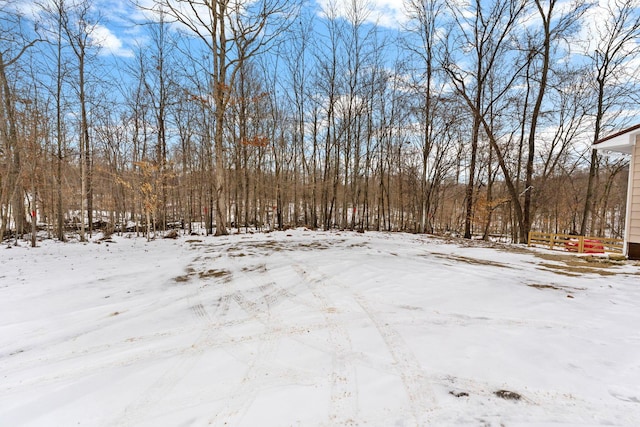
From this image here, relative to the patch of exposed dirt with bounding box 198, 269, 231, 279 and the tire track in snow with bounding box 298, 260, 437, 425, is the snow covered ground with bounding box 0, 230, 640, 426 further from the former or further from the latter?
the patch of exposed dirt with bounding box 198, 269, 231, 279

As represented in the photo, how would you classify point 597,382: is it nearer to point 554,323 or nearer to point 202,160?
point 554,323

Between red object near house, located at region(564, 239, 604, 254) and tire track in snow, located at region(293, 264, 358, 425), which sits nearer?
tire track in snow, located at region(293, 264, 358, 425)

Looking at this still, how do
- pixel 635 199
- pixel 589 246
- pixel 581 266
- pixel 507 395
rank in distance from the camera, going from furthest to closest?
pixel 589 246, pixel 635 199, pixel 581 266, pixel 507 395

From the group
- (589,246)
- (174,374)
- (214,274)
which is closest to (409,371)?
(174,374)

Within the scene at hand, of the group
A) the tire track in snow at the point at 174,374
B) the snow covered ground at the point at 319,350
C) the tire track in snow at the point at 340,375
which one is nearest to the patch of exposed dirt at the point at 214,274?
the snow covered ground at the point at 319,350

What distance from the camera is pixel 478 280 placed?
492 centimetres

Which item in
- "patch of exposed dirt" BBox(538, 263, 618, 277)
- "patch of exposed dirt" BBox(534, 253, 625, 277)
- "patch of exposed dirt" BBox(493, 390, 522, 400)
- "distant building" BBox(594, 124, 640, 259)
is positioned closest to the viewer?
"patch of exposed dirt" BBox(493, 390, 522, 400)

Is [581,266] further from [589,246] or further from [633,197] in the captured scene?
[589,246]

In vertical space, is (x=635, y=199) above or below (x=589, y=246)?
above

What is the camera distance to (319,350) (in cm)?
268

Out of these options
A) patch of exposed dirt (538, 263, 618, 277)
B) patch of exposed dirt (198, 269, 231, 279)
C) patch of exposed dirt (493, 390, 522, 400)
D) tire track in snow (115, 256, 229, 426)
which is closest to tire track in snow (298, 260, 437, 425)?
patch of exposed dirt (493, 390, 522, 400)

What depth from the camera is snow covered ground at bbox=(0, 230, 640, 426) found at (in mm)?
1894

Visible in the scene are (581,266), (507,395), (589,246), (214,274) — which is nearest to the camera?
(507,395)

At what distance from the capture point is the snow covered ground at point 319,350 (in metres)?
1.89
